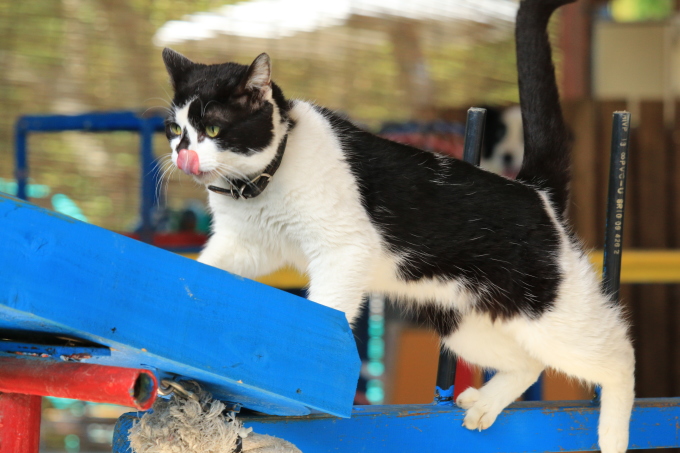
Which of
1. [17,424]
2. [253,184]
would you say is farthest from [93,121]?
[17,424]

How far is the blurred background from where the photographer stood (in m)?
3.90

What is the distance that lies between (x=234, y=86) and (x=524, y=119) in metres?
0.81

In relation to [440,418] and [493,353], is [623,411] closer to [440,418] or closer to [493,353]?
[493,353]

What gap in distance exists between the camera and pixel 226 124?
Result: 130 centimetres

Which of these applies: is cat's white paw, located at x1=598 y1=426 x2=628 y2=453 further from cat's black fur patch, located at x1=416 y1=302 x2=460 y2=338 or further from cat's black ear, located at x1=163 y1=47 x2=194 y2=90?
cat's black ear, located at x1=163 y1=47 x2=194 y2=90

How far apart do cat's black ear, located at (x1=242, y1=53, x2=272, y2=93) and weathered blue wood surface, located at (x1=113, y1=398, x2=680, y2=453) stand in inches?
24.1

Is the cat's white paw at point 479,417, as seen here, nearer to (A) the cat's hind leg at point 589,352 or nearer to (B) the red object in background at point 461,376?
(A) the cat's hind leg at point 589,352

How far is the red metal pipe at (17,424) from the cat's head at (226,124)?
0.49 m

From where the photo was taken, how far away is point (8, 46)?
13.1ft

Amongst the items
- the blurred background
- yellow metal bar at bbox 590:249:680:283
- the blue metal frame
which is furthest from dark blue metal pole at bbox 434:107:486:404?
the blurred background

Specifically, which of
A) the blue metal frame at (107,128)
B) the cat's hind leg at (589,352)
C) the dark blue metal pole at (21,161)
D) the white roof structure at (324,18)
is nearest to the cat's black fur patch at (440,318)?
the cat's hind leg at (589,352)

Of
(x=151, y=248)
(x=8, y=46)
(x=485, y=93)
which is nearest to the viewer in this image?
(x=151, y=248)

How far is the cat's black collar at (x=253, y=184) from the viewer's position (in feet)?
4.47

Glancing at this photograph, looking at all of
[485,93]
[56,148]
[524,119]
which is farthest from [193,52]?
[524,119]
